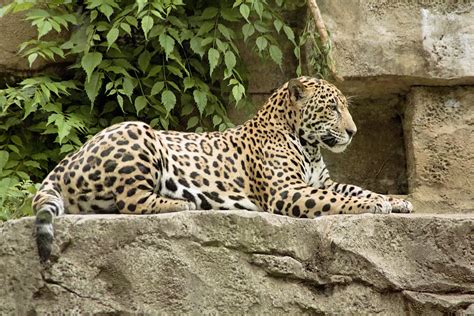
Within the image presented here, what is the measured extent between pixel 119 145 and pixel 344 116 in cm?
205

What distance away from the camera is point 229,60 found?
9.39m

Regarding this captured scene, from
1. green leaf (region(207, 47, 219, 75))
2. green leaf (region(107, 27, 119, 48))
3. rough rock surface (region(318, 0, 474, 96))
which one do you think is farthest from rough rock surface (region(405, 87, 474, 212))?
green leaf (region(107, 27, 119, 48))

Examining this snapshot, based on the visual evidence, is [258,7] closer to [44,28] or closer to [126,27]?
[126,27]

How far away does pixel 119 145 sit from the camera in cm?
692

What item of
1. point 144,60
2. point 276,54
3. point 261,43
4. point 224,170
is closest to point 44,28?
point 144,60

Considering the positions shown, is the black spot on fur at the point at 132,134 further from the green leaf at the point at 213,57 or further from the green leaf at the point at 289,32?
the green leaf at the point at 289,32

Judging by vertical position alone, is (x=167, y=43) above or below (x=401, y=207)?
above

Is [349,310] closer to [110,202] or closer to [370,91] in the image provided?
[110,202]

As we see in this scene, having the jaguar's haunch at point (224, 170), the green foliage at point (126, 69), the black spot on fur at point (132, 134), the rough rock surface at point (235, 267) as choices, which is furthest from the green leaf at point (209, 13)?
the rough rock surface at point (235, 267)

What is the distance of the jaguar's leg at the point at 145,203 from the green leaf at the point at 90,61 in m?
2.69

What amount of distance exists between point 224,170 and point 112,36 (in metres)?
2.22

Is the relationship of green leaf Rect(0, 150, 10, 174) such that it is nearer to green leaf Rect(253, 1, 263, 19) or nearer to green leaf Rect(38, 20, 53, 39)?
green leaf Rect(38, 20, 53, 39)

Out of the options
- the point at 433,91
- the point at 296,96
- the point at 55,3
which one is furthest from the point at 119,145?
the point at 433,91

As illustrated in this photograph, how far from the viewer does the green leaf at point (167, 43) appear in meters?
9.22
